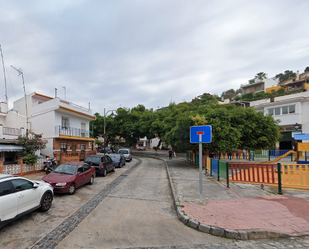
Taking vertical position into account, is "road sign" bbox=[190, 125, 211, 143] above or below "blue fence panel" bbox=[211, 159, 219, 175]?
above

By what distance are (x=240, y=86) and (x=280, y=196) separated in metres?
77.0

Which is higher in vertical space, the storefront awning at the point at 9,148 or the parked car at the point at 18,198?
the storefront awning at the point at 9,148

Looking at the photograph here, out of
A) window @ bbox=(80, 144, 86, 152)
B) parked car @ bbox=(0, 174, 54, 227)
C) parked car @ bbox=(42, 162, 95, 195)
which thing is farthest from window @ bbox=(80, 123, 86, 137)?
parked car @ bbox=(0, 174, 54, 227)

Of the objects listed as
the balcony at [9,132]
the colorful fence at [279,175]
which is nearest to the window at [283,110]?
Answer: the colorful fence at [279,175]

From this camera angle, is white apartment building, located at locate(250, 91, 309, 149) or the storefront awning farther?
white apartment building, located at locate(250, 91, 309, 149)

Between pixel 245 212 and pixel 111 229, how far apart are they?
3.96 metres

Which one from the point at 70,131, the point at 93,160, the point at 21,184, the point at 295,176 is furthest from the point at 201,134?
the point at 70,131

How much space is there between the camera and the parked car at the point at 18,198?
4.49 meters

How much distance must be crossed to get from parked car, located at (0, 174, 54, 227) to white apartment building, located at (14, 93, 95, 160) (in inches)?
522

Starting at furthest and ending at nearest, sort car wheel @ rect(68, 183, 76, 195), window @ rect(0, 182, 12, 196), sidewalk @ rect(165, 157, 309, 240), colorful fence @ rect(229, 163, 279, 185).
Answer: colorful fence @ rect(229, 163, 279, 185), car wheel @ rect(68, 183, 76, 195), window @ rect(0, 182, 12, 196), sidewalk @ rect(165, 157, 309, 240)

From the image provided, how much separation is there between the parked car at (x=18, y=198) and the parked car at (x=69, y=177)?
67.4 inches

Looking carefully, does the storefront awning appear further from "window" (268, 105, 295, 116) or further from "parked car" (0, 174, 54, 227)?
"window" (268, 105, 295, 116)

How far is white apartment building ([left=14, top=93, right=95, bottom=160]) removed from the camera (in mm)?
18781

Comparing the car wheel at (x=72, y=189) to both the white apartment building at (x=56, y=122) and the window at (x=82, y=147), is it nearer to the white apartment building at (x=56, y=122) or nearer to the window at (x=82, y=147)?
the white apartment building at (x=56, y=122)
